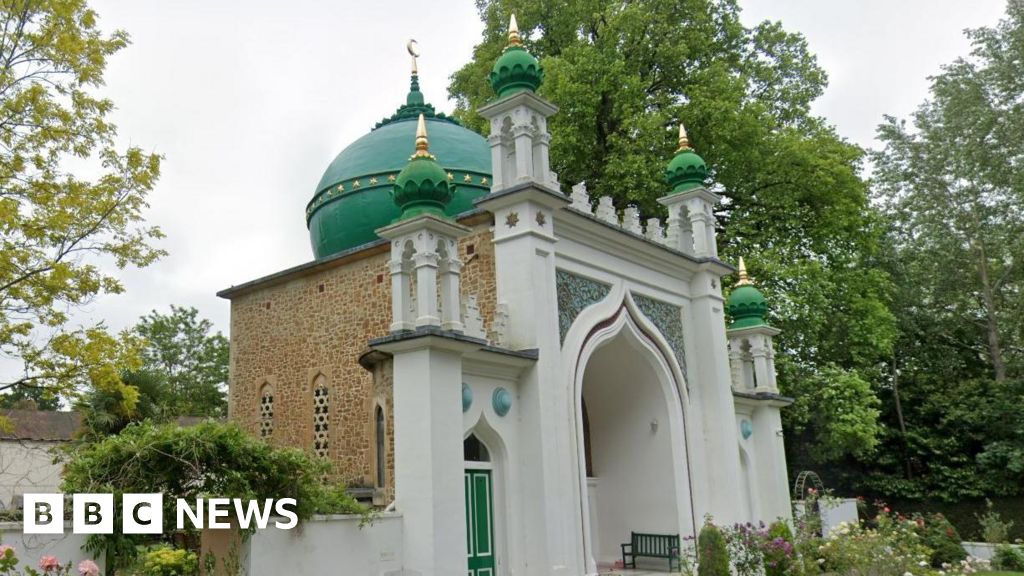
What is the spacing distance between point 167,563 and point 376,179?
7.55 m

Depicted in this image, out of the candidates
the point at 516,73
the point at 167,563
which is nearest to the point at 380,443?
the point at 167,563

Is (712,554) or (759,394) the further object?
(759,394)

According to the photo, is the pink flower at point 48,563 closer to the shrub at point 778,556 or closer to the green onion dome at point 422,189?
the green onion dome at point 422,189

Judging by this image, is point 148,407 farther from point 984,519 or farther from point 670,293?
point 984,519

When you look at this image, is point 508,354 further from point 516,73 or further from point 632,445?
point 632,445

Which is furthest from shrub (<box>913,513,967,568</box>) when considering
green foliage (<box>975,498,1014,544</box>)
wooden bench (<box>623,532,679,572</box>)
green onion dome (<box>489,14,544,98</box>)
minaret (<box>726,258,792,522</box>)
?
green onion dome (<box>489,14,544,98</box>)

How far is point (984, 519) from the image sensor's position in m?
21.2

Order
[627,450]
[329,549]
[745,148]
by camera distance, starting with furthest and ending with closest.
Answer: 1. [745,148]
2. [627,450]
3. [329,549]

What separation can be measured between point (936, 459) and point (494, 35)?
52.4 ft

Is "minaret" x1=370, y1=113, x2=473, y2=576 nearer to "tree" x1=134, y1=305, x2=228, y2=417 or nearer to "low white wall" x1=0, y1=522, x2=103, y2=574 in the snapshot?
"low white wall" x1=0, y1=522, x2=103, y2=574

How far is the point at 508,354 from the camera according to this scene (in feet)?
31.5

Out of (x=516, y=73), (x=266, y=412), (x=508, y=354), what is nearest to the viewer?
(x=508, y=354)

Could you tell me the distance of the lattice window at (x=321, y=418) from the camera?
507 inches

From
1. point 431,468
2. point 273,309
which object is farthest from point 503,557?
point 273,309
